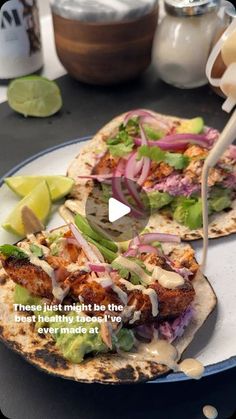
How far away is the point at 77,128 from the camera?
3.53 meters

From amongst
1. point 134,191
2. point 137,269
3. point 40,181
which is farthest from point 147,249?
point 40,181

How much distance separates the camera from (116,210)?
8.98 feet

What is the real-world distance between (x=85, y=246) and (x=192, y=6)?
1.92 meters

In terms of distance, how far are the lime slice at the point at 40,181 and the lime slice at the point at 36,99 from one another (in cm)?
89

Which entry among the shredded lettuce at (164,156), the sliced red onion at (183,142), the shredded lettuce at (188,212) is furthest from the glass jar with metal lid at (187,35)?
the shredded lettuce at (188,212)

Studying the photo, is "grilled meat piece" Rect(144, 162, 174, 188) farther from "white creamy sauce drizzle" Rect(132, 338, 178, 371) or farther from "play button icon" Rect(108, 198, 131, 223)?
"white creamy sauce drizzle" Rect(132, 338, 178, 371)

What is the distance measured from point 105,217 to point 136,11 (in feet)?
4.84

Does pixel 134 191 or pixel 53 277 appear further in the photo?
pixel 134 191

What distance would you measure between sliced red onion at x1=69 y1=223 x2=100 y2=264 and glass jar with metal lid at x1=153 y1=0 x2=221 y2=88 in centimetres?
180

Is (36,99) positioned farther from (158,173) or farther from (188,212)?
(188,212)

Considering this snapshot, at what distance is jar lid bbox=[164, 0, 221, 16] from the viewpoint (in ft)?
11.4

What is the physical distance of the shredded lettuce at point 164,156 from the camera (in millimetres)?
2746

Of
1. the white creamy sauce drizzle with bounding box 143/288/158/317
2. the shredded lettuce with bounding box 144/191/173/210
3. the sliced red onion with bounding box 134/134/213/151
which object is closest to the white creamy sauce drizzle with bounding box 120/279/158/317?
the white creamy sauce drizzle with bounding box 143/288/158/317

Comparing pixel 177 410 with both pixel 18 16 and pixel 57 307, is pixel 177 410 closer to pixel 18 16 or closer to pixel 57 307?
pixel 57 307
